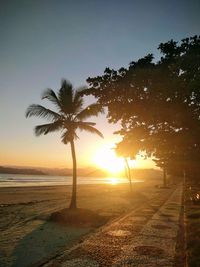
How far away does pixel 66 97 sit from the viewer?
62.6 ft

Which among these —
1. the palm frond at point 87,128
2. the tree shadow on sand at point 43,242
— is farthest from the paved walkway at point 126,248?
the palm frond at point 87,128

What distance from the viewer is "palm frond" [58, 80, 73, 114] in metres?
19.0

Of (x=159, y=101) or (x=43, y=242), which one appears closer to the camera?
(x=159, y=101)

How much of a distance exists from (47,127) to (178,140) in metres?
10.1

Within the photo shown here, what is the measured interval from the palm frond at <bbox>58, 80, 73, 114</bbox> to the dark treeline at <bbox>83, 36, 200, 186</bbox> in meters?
7.97

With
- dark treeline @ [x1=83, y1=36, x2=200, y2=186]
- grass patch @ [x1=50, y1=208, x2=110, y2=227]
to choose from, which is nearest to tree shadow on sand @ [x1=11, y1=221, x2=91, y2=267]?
grass patch @ [x1=50, y1=208, x2=110, y2=227]

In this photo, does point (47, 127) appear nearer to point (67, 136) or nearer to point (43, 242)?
point (67, 136)

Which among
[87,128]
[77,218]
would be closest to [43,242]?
[77,218]

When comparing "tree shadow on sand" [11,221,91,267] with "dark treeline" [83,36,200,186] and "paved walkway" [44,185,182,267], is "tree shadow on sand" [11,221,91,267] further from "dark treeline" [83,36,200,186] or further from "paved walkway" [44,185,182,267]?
"dark treeline" [83,36,200,186]

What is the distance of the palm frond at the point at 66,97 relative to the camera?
18969 millimetres

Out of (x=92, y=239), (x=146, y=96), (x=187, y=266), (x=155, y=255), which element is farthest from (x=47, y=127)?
(x=187, y=266)

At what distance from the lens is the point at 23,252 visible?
10031 millimetres

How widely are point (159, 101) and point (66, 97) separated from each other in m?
10.5

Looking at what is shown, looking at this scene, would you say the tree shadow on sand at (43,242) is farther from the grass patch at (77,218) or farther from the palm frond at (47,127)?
the palm frond at (47,127)
